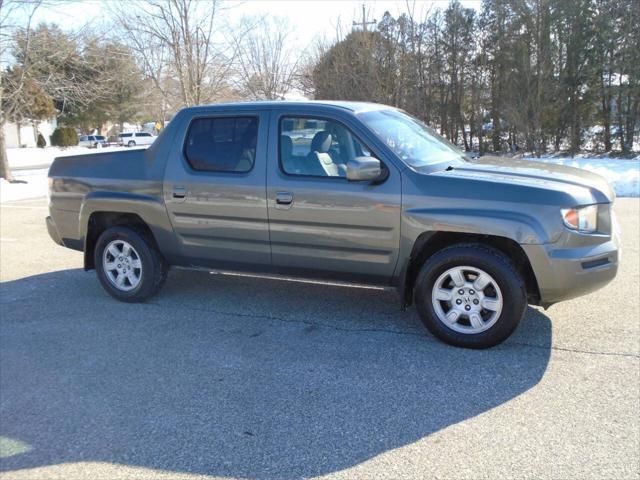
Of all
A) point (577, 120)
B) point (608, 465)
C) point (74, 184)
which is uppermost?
point (577, 120)

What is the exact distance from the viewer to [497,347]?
173 inches

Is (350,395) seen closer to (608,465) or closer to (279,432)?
(279,432)

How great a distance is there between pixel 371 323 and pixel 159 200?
229 cm

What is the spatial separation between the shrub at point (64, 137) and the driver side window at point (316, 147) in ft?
169

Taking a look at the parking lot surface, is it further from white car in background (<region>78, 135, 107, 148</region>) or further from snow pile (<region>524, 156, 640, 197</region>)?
white car in background (<region>78, 135, 107, 148</region>)

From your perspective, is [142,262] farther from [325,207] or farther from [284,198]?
[325,207]

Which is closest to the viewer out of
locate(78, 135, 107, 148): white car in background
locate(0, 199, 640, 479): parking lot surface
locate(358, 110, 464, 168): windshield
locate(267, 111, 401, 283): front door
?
locate(0, 199, 640, 479): parking lot surface

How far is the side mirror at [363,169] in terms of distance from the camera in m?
4.31

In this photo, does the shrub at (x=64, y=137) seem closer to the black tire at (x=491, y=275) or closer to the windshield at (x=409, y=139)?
the windshield at (x=409, y=139)

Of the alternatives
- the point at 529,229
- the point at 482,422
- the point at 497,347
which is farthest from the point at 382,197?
the point at 482,422

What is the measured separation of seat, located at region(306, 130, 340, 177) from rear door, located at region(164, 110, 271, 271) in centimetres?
43

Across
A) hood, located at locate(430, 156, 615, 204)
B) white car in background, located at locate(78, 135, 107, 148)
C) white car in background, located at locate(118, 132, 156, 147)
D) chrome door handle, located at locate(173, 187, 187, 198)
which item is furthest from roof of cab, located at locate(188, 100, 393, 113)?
white car in background, located at locate(78, 135, 107, 148)

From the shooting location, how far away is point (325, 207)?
182 inches

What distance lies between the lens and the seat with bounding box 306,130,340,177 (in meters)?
4.72
